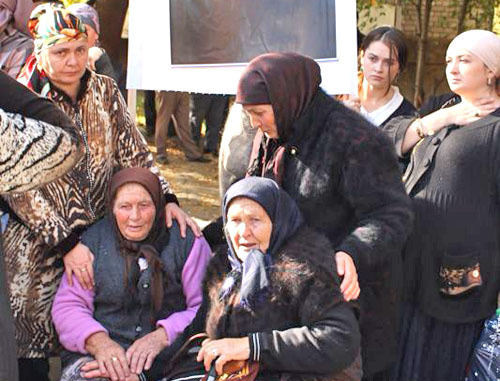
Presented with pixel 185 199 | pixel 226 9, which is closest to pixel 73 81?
pixel 226 9

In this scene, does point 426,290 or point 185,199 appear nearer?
point 426,290

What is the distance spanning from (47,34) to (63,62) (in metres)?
0.13

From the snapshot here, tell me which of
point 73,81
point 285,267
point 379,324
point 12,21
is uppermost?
point 12,21

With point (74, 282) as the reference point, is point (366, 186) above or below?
above

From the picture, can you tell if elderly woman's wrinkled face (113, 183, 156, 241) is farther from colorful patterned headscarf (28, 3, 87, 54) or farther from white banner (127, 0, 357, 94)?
white banner (127, 0, 357, 94)

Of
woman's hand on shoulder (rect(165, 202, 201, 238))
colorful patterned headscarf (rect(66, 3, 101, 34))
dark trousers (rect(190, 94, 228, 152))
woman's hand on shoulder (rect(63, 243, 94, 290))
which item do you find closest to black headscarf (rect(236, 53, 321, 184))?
woman's hand on shoulder (rect(165, 202, 201, 238))

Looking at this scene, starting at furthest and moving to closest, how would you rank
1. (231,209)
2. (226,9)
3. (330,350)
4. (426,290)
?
(226,9), (426,290), (231,209), (330,350)

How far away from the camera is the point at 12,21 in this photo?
373 centimetres

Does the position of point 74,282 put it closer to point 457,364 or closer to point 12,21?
point 12,21

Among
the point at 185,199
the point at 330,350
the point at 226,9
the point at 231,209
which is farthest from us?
the point at 185,199

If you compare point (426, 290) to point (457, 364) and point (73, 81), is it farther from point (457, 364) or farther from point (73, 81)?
point (73, 81)

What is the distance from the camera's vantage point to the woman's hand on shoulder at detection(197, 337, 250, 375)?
2824 mm

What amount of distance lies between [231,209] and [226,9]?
60.9 inches

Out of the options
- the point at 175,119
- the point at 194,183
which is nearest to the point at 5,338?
the point at 194,183
